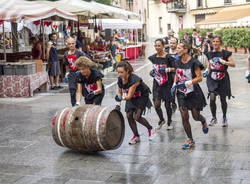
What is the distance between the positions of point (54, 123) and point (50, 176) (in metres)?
0.90

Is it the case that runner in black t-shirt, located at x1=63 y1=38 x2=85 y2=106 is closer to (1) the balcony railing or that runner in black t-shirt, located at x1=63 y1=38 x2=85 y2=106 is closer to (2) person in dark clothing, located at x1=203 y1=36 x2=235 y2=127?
(2) person in dark clothing, located at x1=203 y1=36 x2=235 y2=127

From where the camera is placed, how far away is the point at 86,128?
554cm

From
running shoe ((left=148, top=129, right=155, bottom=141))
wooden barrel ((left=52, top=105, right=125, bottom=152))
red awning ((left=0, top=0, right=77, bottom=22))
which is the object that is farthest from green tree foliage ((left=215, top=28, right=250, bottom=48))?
wooden barrel ((left=52, top=105, right=125, bottom=152))

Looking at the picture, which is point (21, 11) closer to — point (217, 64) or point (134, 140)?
point (217, 64)

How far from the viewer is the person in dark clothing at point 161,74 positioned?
23.3 ft

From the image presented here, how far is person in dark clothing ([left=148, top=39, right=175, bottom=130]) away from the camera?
279 inches

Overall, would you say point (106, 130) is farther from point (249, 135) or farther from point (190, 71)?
point (249, 135)

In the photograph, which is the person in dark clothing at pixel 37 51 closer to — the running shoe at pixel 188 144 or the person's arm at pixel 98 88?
the person's arm at pixel 98 88

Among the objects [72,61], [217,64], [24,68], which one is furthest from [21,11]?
[217,64]

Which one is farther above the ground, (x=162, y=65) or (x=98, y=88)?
(x=162, y=65)

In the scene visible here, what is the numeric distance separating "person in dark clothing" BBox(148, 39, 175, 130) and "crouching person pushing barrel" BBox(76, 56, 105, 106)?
1135 mm

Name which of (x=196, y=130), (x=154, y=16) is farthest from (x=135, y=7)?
(x=196, y=130)

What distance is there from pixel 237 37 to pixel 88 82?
75.9ft

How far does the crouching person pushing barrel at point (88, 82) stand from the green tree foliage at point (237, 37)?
71.5ft
